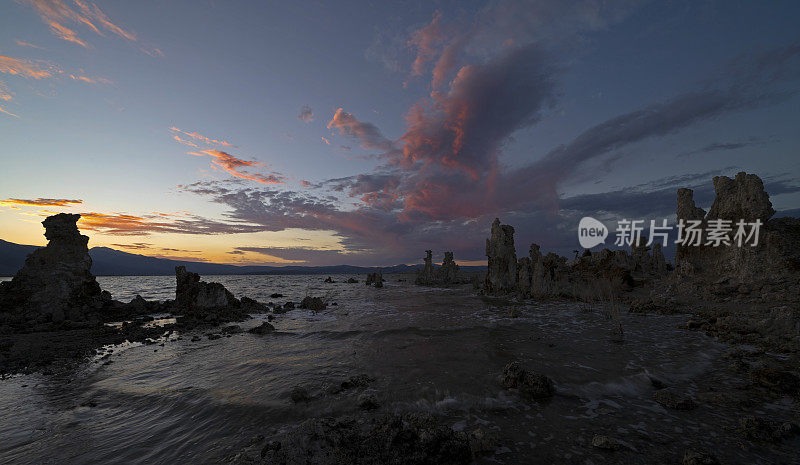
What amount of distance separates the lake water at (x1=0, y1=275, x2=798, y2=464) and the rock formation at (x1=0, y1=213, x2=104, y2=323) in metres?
13.7

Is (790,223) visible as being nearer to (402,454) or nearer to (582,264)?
(582,264)

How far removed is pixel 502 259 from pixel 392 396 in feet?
132

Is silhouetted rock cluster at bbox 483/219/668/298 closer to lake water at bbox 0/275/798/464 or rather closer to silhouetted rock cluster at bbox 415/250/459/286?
lake water at bbox 0/275/798/464

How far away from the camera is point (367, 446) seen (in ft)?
17.1

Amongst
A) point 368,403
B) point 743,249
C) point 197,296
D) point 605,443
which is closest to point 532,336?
point 605,443

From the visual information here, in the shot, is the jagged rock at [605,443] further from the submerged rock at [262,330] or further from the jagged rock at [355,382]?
the submerged rock at [262,330]

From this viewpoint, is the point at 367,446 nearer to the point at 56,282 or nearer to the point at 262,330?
the point at 262,330

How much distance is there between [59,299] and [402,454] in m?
34.1

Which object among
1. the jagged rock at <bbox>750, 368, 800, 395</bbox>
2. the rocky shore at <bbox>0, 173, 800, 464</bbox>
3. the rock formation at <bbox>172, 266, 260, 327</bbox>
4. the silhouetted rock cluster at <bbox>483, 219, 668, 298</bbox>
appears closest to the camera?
the rocky shore at <bbox>0, 173, 800, 464</bbox>

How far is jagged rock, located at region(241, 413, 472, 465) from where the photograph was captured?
15.9ft

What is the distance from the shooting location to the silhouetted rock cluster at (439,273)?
81938mm

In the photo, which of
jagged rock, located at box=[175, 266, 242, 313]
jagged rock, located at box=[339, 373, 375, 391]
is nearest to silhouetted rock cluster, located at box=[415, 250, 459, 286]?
jagged rock, located at box=[175, 266, 242, 313]

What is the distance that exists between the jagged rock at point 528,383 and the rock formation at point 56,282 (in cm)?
3294

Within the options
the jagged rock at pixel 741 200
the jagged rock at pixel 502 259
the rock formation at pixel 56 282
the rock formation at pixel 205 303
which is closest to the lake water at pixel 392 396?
the rock formation at pixel 205 303
